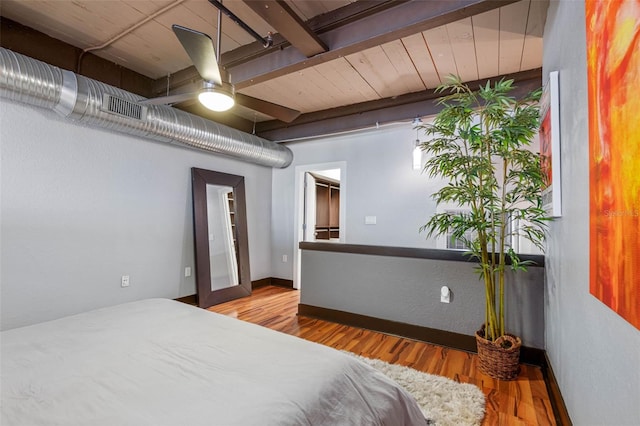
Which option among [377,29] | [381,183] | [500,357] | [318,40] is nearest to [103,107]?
[318,40]

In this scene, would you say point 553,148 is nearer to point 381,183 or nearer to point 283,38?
point 283,38

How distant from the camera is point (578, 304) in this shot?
1.31m

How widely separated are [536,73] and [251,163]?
12.5ft

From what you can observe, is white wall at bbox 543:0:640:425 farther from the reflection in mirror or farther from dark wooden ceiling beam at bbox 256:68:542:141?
the reflection in mirror

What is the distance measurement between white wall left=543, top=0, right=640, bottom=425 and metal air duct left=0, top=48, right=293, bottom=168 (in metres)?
3.29

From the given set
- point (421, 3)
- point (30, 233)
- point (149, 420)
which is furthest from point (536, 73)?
point (30, 233)

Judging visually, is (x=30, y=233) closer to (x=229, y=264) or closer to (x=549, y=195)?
(x=229, y=264)

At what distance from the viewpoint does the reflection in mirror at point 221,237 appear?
4.08 meters

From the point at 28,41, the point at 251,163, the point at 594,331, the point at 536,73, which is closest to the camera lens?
the point at 594,331

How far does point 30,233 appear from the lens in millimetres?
2598

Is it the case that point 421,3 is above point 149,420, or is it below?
above

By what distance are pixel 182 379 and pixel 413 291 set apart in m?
2.27

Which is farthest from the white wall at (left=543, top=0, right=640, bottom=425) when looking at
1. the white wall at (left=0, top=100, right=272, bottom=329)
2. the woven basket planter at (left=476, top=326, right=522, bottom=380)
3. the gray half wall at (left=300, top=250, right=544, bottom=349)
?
the white wall at (left=0, top=100, right=272, bottom=329)

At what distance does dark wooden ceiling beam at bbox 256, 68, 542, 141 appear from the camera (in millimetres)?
2930
